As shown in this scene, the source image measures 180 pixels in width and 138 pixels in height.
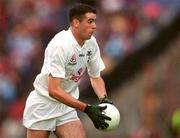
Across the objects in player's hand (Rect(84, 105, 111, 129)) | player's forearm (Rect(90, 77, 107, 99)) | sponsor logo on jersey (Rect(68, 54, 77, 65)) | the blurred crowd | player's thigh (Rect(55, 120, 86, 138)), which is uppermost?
sponsor logo on jersey (Rect(68, 54, 77, 65))

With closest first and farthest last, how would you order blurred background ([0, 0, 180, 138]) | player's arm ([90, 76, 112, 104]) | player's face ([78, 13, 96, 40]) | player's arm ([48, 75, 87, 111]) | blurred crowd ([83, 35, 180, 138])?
player's arm ([48, 75, 87, 111]) < player's face ([78, 13, 96, 40]) < player's arm ([90, 76, 112, 104]) < blurred crowd ([83, 35, 180, 138]) < blurred background ([0, 0, 180, 138])

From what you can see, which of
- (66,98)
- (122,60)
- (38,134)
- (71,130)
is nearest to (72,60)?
(66,98)

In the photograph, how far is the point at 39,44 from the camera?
1723cm

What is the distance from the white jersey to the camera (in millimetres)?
10414

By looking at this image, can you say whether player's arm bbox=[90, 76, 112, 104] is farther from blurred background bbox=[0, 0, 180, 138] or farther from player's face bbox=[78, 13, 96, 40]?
blurred background bbox=[0, 0, 180, 138]

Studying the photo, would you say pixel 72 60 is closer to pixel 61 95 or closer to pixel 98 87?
pixel 61 95

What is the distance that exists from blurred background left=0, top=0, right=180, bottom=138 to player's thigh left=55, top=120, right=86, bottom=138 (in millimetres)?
5083

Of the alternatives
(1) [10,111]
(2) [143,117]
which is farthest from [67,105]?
(1) [10,111]

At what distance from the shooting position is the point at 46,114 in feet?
35.4

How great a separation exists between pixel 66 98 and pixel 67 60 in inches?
20.6

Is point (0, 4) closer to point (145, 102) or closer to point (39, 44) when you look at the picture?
point (39, 44)

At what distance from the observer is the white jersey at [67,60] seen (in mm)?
10414

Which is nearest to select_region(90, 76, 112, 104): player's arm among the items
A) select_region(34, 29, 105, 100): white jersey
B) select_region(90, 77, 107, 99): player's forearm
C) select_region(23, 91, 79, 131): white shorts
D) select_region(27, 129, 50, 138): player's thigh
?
select_region(90, 77, 107, 99): player's forearm

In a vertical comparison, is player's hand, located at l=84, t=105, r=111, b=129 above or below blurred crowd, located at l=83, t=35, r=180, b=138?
above
